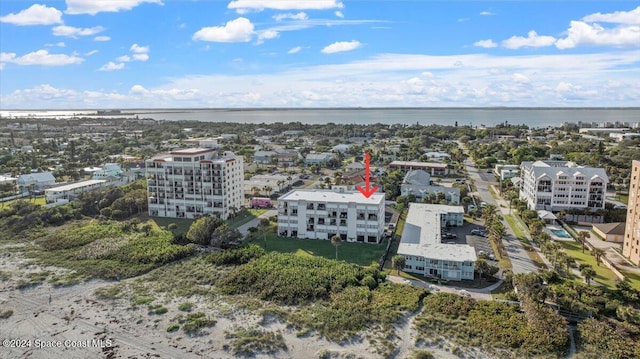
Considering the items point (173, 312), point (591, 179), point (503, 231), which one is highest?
point (591, 179)

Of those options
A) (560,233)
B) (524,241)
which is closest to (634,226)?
(560,233)

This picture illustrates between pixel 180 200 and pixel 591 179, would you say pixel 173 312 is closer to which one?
pixel 180 200

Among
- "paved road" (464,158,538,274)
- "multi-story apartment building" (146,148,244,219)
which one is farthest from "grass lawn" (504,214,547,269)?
"multi-story apartment building" (146,148,244,219)

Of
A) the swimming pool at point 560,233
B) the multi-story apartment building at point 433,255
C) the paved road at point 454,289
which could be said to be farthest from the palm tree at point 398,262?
the swimming pool at point 560,233

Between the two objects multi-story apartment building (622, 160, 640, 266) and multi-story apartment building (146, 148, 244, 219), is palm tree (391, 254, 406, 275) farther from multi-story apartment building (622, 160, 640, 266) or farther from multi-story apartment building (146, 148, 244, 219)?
multi-story apartment building (146, 148, 244, 219)

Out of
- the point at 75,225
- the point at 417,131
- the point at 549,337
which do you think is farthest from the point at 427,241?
the point at 417,131

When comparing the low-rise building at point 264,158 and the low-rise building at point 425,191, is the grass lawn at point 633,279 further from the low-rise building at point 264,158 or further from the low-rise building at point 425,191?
the low-rise building at point 264,158

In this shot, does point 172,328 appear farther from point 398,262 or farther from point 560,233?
point 560,233
